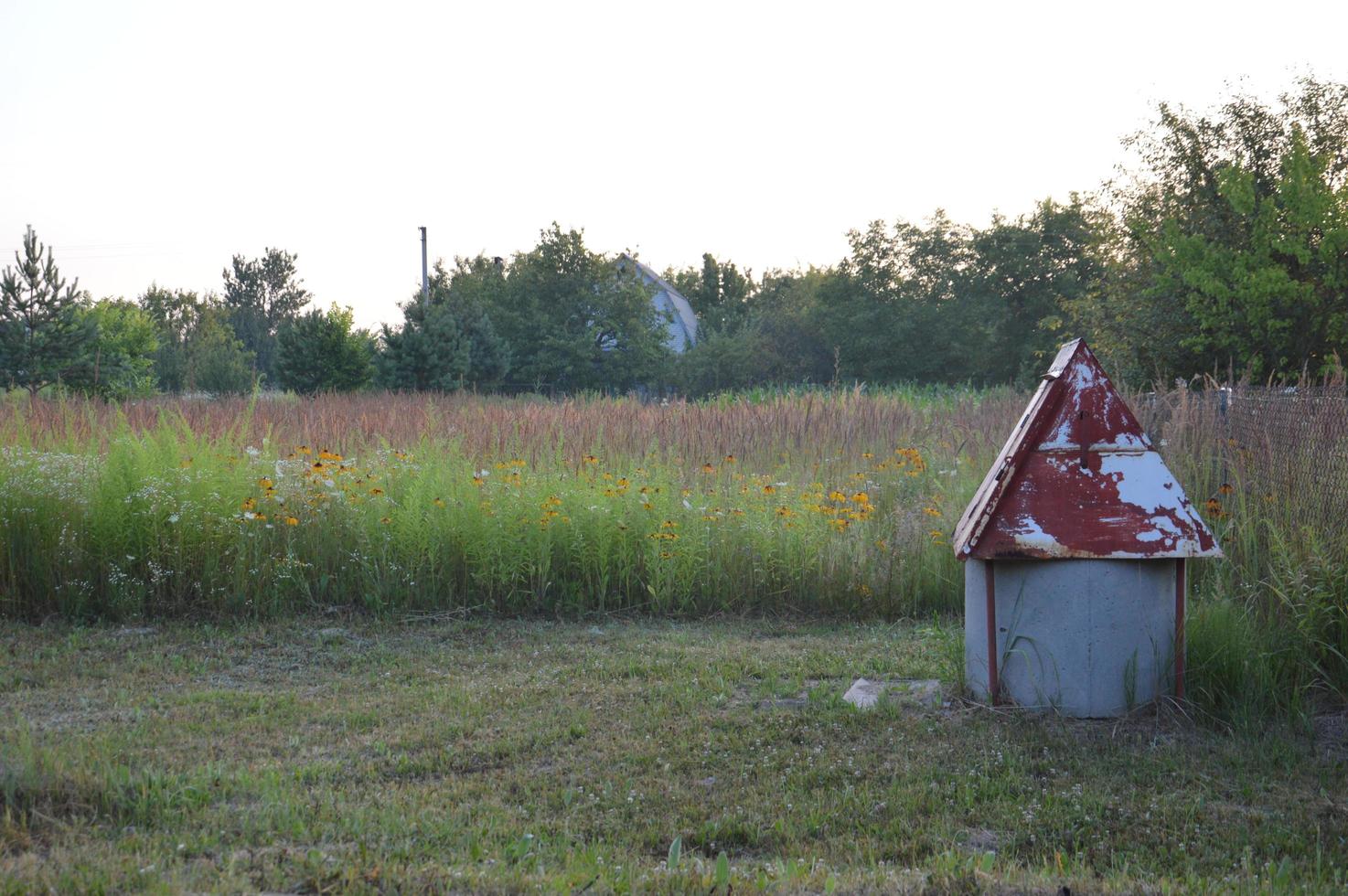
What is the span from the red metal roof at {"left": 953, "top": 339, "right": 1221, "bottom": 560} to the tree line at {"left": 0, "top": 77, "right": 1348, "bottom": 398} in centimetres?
1275

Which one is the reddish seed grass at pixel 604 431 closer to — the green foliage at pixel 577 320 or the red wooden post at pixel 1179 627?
the red wooden post at pixel 1179 627

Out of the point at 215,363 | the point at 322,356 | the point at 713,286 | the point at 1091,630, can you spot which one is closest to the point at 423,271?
the point at 322,356

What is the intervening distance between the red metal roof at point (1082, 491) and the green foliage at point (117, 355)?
1602cm

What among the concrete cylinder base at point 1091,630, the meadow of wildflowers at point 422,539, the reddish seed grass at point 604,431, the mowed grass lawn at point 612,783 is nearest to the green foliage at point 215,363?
the reddish seed grass at point 604,431

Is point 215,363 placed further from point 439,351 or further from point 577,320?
point 439,351

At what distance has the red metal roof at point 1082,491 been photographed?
4.55 meters

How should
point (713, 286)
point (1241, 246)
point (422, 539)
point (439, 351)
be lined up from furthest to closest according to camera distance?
point (713, 286) → point (439, 351) → point (1241, 246) → point (422, 539)

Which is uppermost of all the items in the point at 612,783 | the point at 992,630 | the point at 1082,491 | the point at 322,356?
the point at 322,356

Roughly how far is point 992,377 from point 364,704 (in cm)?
3712

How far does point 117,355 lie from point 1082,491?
31728mm

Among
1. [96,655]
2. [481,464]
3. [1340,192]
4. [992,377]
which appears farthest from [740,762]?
[992,377]

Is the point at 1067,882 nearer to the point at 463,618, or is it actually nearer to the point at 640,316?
the point at 463,618

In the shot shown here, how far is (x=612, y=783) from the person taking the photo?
4039 millimetres

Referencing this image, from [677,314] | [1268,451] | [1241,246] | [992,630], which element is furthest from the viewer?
[677,314]
